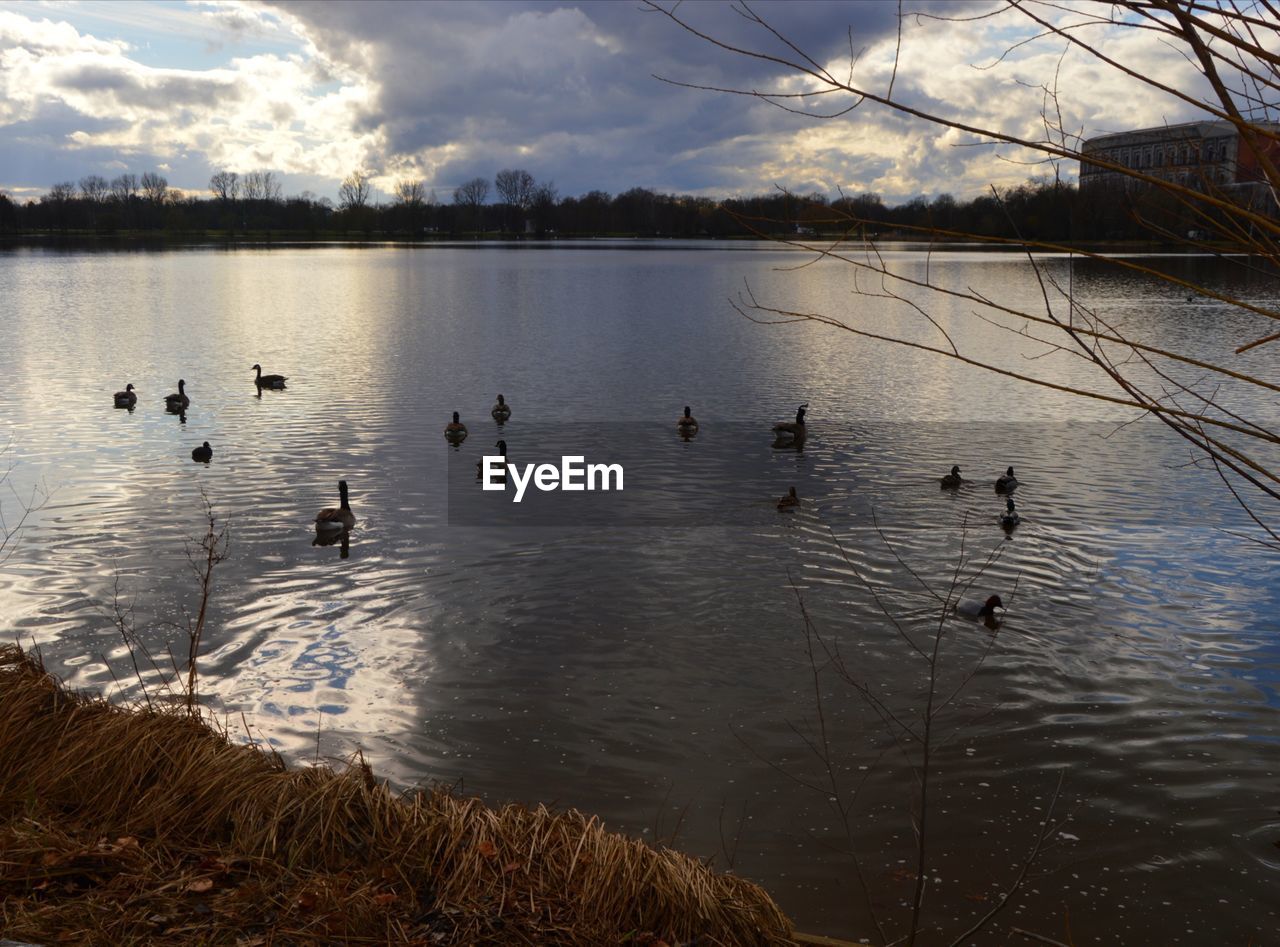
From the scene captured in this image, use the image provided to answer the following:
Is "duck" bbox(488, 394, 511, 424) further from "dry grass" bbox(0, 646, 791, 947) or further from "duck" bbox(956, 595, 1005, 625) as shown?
"dry grass" bbox(0, 646, 791, 947)

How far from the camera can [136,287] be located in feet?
214

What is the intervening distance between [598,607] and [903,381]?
20.8 metres

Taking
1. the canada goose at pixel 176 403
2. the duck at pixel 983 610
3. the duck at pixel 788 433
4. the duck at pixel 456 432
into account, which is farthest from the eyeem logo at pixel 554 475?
the canada goose at pixel 176 403

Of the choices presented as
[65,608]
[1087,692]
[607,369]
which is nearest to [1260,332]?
[607,369]

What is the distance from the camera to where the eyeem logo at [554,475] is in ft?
57.7

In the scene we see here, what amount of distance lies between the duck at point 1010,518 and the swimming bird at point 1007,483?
1.58 m

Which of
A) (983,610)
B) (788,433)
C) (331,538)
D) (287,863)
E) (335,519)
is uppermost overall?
(788,433)

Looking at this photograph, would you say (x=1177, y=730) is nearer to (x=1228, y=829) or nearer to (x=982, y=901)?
Answer: (x=1228, y=829)

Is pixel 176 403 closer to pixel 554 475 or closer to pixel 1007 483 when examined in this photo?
pixel 554 475

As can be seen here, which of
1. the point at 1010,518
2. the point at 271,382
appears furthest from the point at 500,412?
the point at 1010,518

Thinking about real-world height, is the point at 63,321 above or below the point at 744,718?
above

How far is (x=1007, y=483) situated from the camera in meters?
16.9

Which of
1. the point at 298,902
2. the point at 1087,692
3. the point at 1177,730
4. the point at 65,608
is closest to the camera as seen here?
the point at 298,902

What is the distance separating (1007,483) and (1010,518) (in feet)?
7.82
